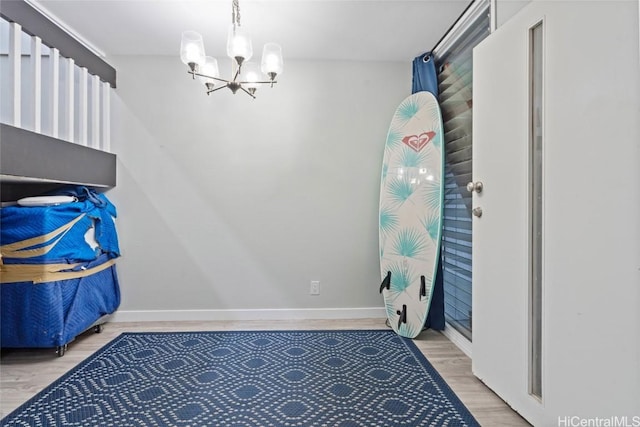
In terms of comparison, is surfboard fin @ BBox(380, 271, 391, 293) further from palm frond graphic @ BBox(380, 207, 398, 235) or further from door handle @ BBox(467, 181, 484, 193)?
door handle @ BBox(467, 181, 484, 193)

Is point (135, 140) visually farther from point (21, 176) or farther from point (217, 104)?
point (21, 176)

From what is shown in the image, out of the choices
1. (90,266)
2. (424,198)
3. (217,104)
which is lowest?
(90,266)

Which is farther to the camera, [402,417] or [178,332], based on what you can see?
[178,332]

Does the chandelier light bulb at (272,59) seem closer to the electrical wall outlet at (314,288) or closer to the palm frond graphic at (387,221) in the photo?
the palm frond graphic at (387,221)

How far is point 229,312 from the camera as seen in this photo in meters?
2.89

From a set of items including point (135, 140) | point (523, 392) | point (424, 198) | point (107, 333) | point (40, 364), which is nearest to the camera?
point (523, 392)

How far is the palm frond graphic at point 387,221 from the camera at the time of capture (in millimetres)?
2655

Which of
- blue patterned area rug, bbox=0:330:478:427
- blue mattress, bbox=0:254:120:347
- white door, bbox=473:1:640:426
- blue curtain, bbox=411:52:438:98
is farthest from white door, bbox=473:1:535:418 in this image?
blue mattress, bbox=0:254:120:347

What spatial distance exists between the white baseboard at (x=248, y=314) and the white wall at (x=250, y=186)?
0.02m

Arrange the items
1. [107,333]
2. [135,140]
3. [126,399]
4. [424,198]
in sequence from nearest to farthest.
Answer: [126,399]
[424,198]
[107,333]
[135,140]

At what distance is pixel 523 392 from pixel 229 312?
219 cm

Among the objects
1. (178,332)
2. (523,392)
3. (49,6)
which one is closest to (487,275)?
(523,392)

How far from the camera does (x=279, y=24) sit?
235cm

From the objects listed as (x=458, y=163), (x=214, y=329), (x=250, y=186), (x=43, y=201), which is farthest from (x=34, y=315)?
(x=458, y=163)
